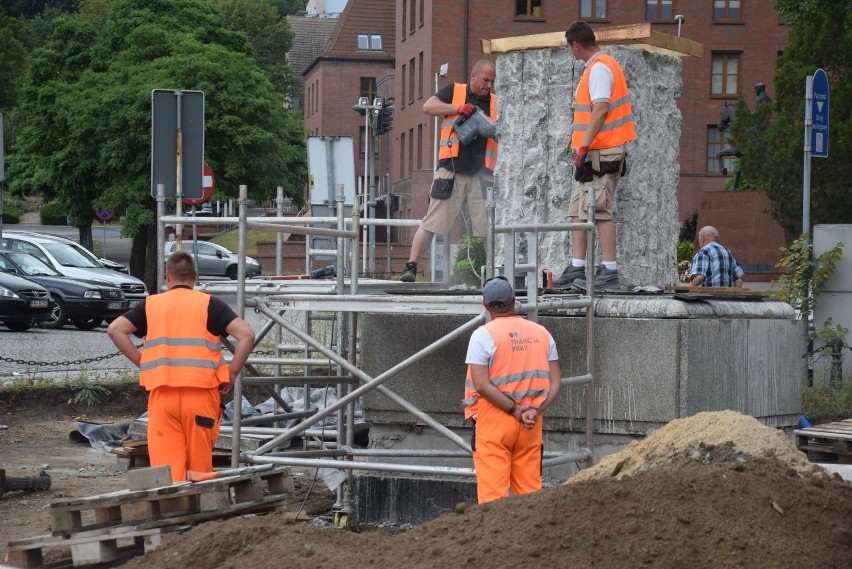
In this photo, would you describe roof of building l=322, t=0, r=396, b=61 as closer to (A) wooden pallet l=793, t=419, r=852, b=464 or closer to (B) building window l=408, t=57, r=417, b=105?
(B) building window l=408, t=57, r=417, b=105

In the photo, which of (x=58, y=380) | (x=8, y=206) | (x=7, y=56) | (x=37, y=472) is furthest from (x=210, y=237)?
(x=37, y=472)

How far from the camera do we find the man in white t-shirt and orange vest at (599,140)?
8.94m

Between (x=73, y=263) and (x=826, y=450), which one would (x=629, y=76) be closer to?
(x=826, y=450)

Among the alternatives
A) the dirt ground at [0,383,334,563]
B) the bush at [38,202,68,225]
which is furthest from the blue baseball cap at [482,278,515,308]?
the bush at [38,202,68,225]

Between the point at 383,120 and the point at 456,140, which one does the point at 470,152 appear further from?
the point at 383,120

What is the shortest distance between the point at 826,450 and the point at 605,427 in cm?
230

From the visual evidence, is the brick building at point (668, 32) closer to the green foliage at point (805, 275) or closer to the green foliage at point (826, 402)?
the green foliage at point (805, 275)

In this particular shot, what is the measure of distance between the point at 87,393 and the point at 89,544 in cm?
933

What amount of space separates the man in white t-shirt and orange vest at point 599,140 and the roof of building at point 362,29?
221ft

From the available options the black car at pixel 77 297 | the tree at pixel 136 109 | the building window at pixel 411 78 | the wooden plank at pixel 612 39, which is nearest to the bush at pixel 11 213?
the building window at pixel 411 78

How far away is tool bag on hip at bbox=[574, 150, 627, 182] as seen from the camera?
9.04 meters

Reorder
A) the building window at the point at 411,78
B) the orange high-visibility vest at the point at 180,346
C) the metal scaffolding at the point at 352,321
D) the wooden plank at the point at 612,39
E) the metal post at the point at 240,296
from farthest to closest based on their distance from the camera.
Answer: the building window at the point at 411,78, the wooden plank at the point at 612,39, the metal post at the point at 240,296, the metal scaffolding at the point at 352,321, the orange high-visibility vest at the point at 180,346

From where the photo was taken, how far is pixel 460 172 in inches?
418

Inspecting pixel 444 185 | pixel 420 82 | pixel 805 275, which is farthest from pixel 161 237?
pixel 420 82
